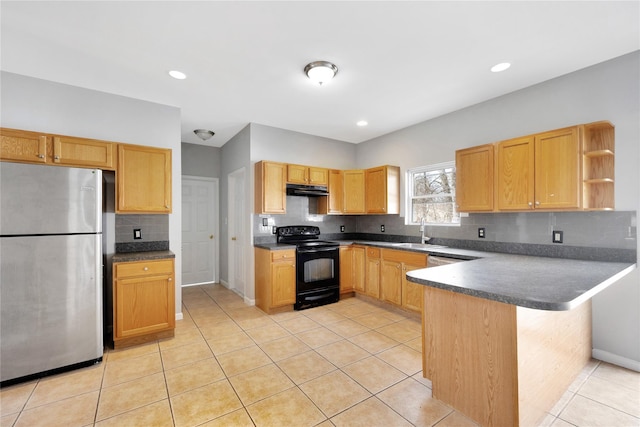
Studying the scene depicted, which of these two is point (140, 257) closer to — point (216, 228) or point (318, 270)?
point (318, 270)

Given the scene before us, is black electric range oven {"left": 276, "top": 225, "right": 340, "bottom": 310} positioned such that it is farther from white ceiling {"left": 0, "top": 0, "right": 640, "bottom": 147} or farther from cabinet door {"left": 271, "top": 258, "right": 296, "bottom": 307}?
white ceiling {"left": 0, "top": 0, "right": 640, "bottom": 147}

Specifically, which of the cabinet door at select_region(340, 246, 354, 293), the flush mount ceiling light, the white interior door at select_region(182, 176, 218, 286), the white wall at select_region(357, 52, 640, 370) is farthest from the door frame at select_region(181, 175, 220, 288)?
the white wall at select_region(357, 52, 640, 370)

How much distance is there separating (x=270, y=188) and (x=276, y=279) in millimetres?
1296

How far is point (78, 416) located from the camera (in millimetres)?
1854

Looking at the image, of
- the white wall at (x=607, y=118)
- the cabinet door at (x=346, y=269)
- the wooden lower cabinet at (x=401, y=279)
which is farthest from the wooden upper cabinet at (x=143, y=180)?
the white wall at (x=607, y=118)

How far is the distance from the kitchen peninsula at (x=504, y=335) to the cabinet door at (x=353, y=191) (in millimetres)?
2662

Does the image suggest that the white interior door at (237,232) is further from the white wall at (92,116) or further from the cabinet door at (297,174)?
the white wall at (92,116)

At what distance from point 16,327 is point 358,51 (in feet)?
11.9

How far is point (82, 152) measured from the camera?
9.00 feet

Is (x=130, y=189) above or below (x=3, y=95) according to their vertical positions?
below

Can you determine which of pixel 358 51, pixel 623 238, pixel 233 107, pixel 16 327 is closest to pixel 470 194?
pixel 623 238

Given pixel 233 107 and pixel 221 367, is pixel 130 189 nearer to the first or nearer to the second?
pixel 233 107

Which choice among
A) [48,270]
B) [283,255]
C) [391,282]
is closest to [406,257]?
[391,282]

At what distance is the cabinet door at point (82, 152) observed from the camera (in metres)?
2.64
